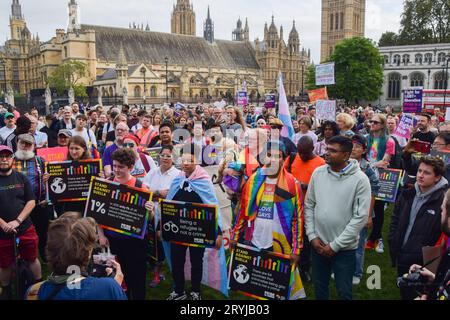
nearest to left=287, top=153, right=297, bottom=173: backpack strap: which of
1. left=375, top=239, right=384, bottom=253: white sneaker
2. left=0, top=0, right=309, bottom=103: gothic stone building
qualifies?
left=375, top=239, right=384, bottom=253: white sneaker

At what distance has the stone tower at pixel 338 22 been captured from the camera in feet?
319

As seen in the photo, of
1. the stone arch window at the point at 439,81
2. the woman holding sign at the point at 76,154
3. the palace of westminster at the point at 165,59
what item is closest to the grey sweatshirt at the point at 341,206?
the woman holding sign at the point at 76,154

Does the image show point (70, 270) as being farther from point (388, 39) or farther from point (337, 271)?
point (388, 39)

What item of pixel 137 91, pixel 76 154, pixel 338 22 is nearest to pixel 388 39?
pixel 338 22

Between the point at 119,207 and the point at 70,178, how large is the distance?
1470 mm

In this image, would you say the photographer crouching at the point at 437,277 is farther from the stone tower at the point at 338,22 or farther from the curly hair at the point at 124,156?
the stone tower at the point at 338,22

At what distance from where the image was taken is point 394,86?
67.8 meters

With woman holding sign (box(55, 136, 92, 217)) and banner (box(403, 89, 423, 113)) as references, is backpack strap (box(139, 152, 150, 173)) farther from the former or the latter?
banner (box(403, 89, 423, 113))

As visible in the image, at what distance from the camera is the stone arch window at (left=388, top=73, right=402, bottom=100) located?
2640 inches

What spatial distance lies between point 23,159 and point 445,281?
520 centimetres

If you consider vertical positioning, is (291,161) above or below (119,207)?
above

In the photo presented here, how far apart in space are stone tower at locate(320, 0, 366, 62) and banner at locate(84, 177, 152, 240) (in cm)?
9968

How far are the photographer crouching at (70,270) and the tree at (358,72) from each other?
5873 cm
